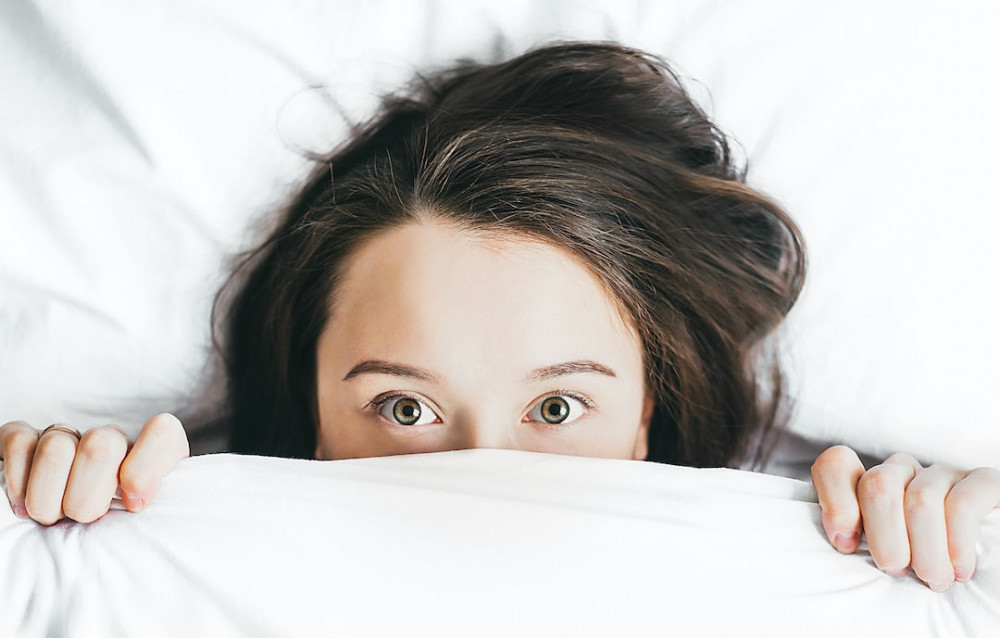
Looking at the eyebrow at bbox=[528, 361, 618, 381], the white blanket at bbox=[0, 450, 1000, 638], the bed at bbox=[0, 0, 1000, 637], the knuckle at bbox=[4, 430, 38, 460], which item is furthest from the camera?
the bed at bbox=[0, 0, 1000, 637]

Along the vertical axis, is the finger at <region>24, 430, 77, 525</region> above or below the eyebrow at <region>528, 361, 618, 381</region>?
below

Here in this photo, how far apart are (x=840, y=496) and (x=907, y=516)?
5 cm

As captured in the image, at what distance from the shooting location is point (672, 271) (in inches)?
40.8

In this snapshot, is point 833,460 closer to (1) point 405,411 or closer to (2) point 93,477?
(1) point 405,411

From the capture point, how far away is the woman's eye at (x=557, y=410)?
36.6 inches

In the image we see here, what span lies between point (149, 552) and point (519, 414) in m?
0.36

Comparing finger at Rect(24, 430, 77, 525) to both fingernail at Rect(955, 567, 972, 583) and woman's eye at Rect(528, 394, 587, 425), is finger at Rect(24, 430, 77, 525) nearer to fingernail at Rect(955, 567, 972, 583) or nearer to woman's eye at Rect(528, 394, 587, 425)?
woman's eye at Rect(528, 394, 587, 425)

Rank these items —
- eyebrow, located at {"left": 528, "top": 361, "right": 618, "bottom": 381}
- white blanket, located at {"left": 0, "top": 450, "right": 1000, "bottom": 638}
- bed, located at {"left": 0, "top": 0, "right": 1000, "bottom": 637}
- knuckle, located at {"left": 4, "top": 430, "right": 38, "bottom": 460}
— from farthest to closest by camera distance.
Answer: bed, located at {"left": 0, "top": 0, "right": 1000, "bottom": 637}, eyebrow, located at {"left": 528, "top": 361, "right": 618, "bottom": 381}, knuckle, located at {"left": 4, "top": 430, "right": 38, "bottom": 460}, white blanket, located at {"left": 0, "top": 450, "right": 1000, "bottom": 638}

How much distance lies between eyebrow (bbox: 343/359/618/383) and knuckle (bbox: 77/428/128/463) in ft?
0.80

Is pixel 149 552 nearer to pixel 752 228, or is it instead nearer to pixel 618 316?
pixel 618 316

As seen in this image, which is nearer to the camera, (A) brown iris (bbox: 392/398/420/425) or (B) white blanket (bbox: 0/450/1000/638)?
(B) white blanket (bbox: 0/450/1000/638)

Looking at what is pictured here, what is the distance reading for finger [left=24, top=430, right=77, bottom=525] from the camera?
0.71 m

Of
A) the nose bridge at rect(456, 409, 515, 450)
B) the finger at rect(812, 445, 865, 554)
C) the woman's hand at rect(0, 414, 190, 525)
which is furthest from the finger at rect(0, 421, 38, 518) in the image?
the finger at rect(812, 445, 865, 554)

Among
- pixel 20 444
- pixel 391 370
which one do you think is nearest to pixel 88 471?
pixel 20 444
